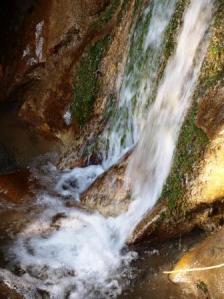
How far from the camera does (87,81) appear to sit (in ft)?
22.8

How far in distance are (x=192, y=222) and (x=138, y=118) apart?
1809 mm

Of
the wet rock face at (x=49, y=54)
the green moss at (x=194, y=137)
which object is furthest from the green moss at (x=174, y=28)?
the wet rock face at (x=49, y=54)

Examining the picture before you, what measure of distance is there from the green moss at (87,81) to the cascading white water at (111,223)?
1343 mm

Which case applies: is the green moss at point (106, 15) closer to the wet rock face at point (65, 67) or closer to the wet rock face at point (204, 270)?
the wet rock face at point (65, 67)

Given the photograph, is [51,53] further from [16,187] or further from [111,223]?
[111,223]

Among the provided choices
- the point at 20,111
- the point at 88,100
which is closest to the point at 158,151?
A: the point at 88,100

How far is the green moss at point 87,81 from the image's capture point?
22.6ft

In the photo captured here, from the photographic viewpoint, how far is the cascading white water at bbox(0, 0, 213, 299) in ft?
14.8

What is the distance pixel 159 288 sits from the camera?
423cm

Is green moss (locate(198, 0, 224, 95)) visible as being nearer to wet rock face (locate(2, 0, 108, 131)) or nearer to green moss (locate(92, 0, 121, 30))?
green moss (locate(92, 0, 121, 30))

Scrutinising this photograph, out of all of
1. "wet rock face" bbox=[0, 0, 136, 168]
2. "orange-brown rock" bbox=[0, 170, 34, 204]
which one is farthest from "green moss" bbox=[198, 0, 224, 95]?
"orange-brown rock" bbox=[0, 170, 34, 204]

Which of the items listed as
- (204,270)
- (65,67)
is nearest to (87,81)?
(65,67)

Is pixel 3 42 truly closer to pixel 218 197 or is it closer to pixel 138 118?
pixel 138 118

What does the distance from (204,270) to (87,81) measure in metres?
3.59
